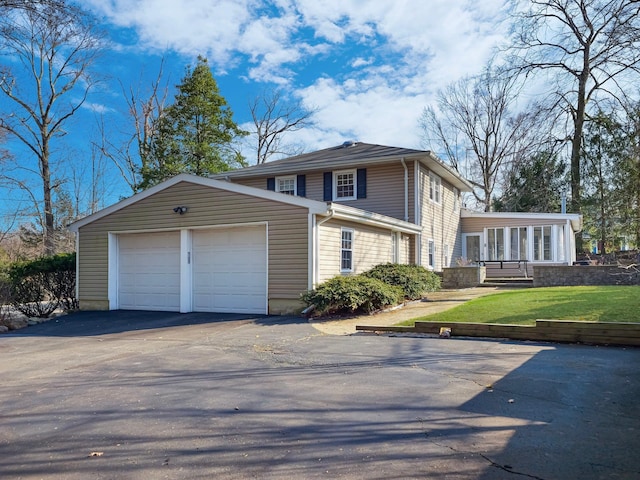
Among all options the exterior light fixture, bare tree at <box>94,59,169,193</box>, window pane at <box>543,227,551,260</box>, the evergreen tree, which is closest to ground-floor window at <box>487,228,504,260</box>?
window pane at <box>543,227,551,260</box>

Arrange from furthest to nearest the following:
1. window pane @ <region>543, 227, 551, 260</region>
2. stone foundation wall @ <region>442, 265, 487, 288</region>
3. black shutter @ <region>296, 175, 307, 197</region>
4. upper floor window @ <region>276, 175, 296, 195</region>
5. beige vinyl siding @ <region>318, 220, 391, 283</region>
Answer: window pane @ <region>543, 227, 551, 260</region> → upper floor window @ <region>276, 175, 296, 195</region> → black shutter @ <region>296, 175, 307, 197</region> → stone foundation wall @ <region>442, 265, 487, 288</region> → beige vinyl siding @ <region>318, 220, 391, 283</region>

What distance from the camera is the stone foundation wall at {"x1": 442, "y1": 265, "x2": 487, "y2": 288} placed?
17.8 m

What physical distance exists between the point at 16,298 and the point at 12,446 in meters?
11.9

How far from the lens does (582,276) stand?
15383mm

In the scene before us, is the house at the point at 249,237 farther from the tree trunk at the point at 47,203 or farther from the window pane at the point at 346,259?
the tree trunk at the point at 47,203

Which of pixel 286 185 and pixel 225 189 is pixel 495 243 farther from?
pixel 225 189

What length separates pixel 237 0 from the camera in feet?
41.2

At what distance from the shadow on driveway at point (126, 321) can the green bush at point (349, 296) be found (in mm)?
606

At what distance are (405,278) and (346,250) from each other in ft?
6.52

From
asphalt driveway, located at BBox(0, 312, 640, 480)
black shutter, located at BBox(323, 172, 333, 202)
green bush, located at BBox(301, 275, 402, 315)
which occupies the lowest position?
asphalt driveway, located at BBox(0, 312, 640, 480)

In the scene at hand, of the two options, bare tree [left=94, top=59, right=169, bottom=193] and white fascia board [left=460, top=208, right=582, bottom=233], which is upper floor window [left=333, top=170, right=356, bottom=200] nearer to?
white fascia board [left=460, top=208, right=582, bottom=233]

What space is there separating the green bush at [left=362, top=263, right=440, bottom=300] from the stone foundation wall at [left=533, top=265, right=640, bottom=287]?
4.43 m

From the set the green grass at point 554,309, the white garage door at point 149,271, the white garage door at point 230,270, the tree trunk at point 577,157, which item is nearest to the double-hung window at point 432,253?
the green grass at point 554,309

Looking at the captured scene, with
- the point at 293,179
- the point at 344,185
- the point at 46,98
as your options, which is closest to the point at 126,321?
the point at 293,179
